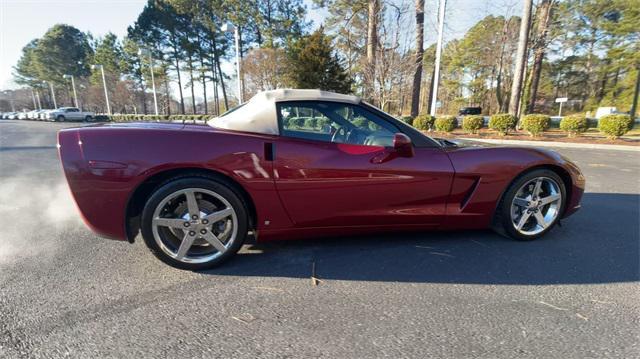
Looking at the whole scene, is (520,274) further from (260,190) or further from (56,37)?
(56,37)

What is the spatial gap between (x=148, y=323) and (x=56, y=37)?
215ft

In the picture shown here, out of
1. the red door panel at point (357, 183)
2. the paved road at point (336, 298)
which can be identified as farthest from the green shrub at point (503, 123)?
the red door panel at point (357, 183)

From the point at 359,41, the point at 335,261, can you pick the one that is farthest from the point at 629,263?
the point at 359,41

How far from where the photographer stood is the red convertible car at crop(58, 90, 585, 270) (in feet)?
6.97

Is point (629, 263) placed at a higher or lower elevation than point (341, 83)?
lower

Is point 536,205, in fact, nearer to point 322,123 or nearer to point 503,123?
point 322,123

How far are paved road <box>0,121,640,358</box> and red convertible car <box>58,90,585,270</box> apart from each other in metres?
0.25

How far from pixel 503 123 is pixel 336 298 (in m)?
14.6

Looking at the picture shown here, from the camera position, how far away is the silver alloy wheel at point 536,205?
9.10 ft

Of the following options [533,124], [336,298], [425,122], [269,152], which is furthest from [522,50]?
[336,298]

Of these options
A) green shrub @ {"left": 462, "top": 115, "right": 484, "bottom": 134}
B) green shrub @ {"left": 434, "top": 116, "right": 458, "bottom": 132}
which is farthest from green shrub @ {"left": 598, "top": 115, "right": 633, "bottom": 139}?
green shrub @ {"left": 434, "top": 116, "right": 458, "bottom": 132}

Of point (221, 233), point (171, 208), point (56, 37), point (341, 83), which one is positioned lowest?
point (221, 233)

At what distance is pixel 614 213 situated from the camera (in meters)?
3.62

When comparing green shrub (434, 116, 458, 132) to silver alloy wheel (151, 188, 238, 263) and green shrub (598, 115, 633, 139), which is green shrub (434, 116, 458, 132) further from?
silver alloy wheel (151, 188, 238, 263)
